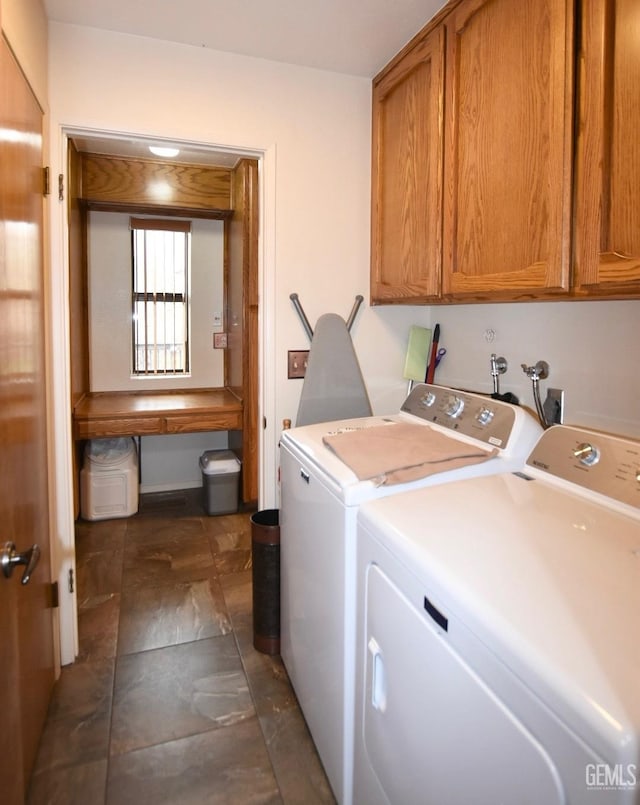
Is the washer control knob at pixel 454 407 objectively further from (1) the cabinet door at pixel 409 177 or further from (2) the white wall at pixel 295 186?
(1) the cabinet door at pixel 409 177

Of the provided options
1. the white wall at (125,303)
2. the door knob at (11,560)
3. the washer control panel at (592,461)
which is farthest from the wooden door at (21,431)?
the white wall at (125,303)

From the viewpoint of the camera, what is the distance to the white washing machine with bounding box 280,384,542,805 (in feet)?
4.19

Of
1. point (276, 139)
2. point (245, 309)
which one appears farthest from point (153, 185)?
point (276, 139)

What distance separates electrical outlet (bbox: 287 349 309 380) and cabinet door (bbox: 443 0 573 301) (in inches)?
28.1

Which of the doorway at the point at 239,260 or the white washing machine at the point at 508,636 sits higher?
the doorway at the point at 239,260

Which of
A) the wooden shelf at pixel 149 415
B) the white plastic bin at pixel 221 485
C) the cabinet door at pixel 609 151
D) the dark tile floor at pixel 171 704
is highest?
the cabinet door at pixel 609 151

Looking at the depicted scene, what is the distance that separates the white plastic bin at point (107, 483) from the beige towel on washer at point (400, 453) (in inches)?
90.7

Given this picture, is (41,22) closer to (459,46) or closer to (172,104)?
(172,104)

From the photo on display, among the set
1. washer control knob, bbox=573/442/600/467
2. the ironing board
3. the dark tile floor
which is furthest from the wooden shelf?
washer control knob, bbox=573/442/600/467

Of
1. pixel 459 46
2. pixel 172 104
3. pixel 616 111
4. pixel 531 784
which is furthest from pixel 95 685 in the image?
pixel 459 46

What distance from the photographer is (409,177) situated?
1850 millimetres

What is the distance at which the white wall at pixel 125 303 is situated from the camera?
3.70 m

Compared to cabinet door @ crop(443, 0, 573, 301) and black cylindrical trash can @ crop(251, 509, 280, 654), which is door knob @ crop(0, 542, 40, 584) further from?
cabinet door @ crop(443, 0, 573, 301)

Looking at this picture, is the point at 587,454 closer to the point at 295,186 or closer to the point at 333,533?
the point at 333,533
